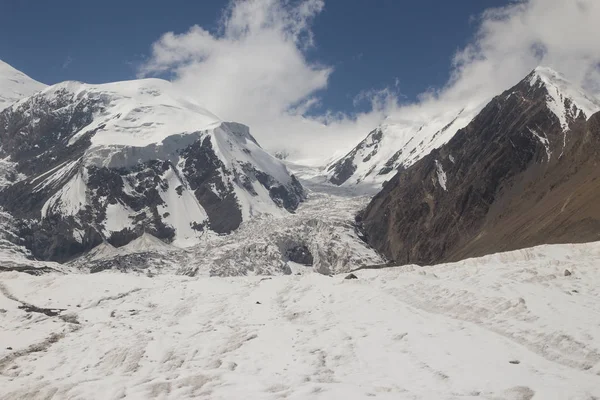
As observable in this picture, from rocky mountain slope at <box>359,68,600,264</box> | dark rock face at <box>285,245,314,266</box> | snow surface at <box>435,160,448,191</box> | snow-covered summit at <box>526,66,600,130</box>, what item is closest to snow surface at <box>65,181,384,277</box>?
dark rock face at <box>285,245,314,266</box>

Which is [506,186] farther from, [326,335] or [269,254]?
[326,335]

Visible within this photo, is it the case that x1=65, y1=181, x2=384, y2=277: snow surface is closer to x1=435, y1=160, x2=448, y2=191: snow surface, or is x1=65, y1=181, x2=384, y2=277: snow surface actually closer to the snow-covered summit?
x1=435, y1=160, x2=448, y2=191: snow surface

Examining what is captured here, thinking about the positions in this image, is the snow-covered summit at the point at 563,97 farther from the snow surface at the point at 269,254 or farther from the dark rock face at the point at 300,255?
the dark rock face at the point at 300,255

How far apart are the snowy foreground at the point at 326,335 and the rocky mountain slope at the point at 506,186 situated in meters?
46.1

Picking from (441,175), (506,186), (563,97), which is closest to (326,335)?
(506,186)

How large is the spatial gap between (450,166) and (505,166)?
98.6 ft

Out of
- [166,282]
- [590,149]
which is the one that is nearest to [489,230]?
[590,149]

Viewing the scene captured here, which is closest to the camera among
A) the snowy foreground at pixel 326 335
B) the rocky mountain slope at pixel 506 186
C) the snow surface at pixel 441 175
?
the snowy foreground at pixel 326 335

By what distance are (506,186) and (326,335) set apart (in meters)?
121

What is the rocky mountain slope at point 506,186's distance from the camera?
89.3 m

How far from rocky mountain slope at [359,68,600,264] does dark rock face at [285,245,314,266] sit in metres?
20.6

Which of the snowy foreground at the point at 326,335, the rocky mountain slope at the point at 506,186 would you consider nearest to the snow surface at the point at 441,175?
the rocky mountain slope at the point at 506,186

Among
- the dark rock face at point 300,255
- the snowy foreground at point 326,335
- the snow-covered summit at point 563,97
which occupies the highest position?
the snow-covered summit at point 563,97

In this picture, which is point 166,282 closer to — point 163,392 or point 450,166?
point 163,392
